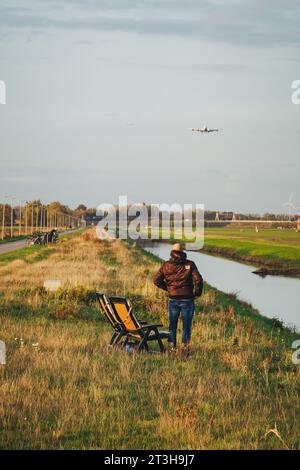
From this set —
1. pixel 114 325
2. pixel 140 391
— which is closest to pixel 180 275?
pixel 114 325

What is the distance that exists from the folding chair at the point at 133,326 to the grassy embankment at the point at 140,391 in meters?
0.44

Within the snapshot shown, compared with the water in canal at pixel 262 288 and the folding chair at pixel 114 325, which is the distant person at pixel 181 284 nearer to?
the folding chair at pixel 114 325

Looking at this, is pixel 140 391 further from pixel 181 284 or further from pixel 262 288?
pixel 262 288

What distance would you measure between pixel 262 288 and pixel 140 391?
30609mm

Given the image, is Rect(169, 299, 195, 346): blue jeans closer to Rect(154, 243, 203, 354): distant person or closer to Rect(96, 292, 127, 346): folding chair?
Rect(154, 243, 203, 354): distant person

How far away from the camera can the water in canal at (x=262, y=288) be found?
29.9 m

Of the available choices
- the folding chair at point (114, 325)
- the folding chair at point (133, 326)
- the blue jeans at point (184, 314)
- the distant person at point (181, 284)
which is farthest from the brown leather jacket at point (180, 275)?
the folding chair at point (114, 325)

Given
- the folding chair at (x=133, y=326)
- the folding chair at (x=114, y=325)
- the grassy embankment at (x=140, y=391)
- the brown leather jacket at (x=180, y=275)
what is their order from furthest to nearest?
the folding chair at (x=114, y=325) → the brown leather jacket at (x=180, y=275) → the folding chair at (x=133, y=326) → the grassy embankment at (x=140, y=391)

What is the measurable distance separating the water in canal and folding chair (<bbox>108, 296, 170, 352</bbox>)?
1191 cm

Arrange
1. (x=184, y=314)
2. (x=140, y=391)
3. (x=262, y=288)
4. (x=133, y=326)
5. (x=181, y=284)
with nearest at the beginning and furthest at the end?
(x=140, y=391) → (x=133, y=326) → (x=181, y=284) → (x=184, y=314) → (x=262, y=288)

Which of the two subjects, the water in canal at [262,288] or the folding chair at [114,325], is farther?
the water in canal at [262,288]

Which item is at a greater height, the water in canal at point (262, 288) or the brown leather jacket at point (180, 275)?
the brown leather jacket at point (180, 275)

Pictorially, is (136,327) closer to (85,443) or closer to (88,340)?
(88,340)

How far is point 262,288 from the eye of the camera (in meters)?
40.0
